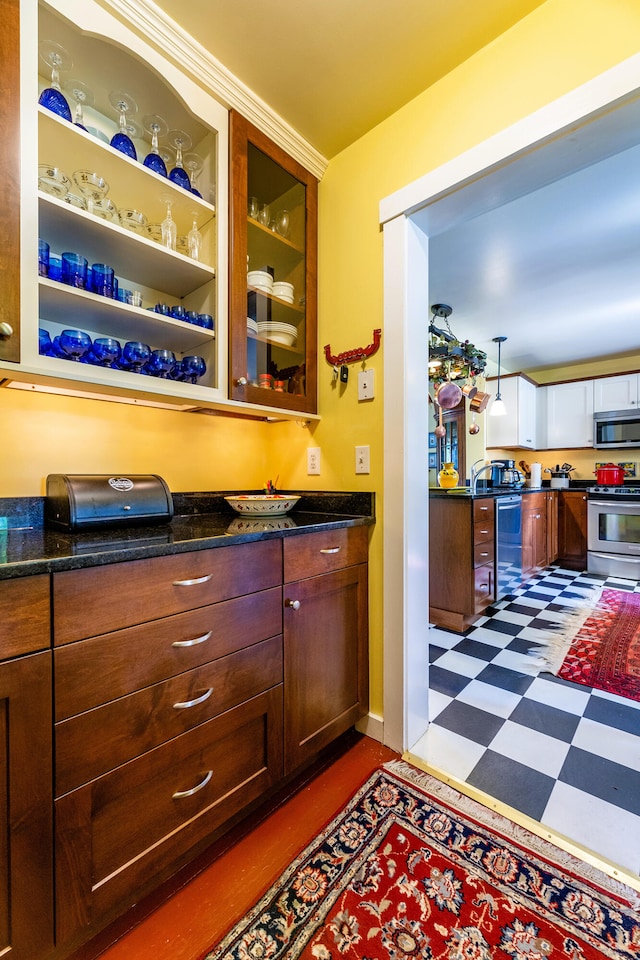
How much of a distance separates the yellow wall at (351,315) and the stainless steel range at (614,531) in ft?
12.1

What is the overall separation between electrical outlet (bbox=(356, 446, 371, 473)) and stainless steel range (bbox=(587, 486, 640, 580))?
12.1ft

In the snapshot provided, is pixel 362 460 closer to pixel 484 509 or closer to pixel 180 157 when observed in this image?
pixel 180 157

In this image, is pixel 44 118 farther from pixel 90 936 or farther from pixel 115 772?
pixel 90 936

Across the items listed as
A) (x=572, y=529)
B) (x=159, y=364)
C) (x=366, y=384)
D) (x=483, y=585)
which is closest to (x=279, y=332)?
(x=366, y=384)

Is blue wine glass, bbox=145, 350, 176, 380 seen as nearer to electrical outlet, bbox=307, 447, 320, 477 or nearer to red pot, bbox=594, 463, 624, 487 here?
electrical outlet, bbox=307, 447, 320, 477

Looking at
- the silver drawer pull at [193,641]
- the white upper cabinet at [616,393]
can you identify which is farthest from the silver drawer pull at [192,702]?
the white upper cabinet at [616,393]

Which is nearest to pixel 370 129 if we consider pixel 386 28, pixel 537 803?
pixel 386 28

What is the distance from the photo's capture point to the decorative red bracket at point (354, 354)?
1.48 metres

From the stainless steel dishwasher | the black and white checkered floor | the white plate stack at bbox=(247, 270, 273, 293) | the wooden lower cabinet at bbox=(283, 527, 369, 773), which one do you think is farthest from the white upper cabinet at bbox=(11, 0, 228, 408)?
the stainless steel dishwasher

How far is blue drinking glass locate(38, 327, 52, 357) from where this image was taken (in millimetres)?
1021

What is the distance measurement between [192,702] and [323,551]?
1.84ft

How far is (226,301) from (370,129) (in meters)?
0.95

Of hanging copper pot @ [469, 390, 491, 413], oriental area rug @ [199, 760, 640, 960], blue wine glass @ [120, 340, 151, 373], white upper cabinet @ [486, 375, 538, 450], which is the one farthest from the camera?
white upper cabinet @ [486, 375, 538, 450]

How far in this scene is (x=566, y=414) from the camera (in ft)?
15.4
